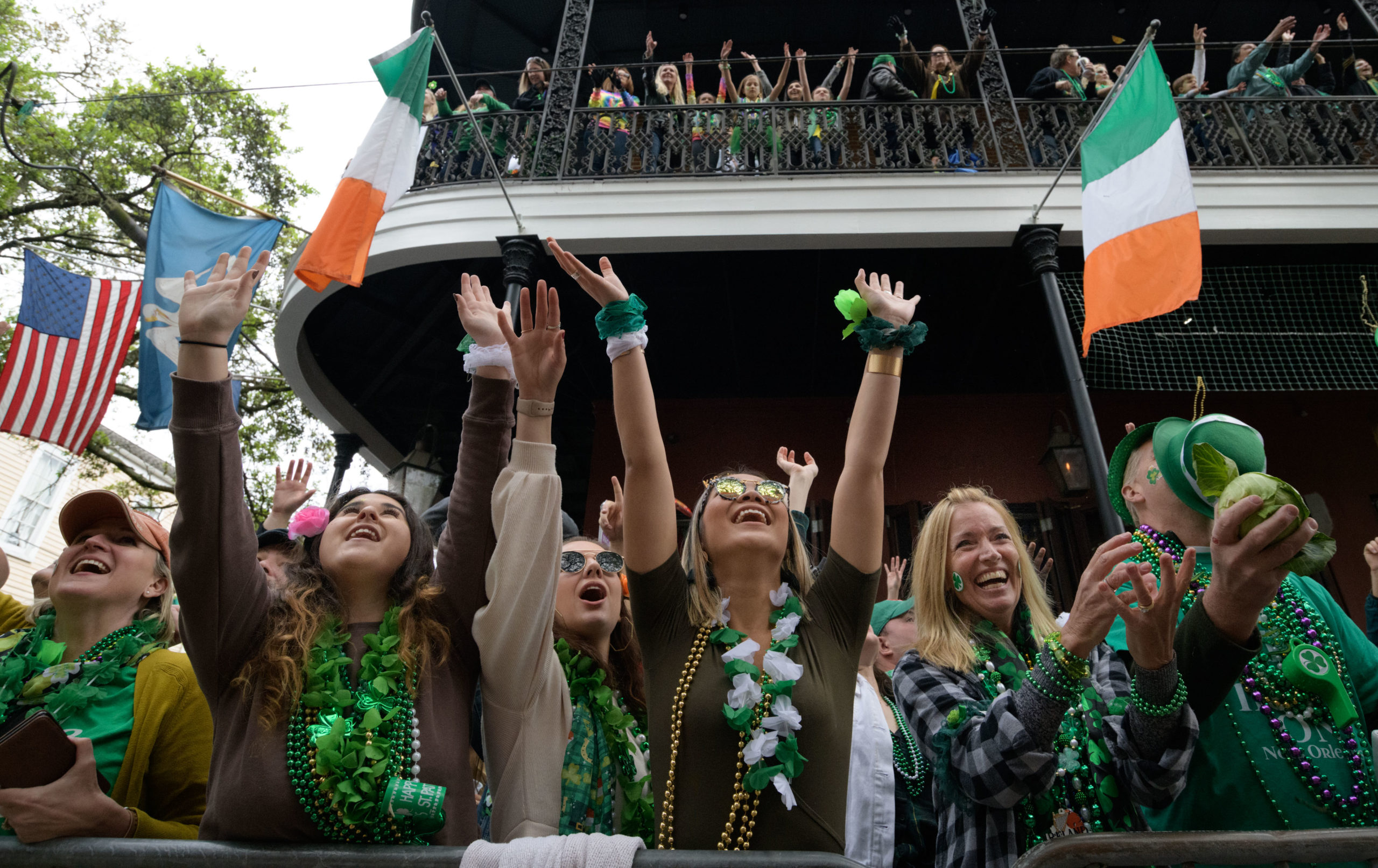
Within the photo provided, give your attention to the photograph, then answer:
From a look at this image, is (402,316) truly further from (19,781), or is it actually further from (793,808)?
(793,808)

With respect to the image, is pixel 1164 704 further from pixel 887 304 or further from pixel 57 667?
pixel 57 667

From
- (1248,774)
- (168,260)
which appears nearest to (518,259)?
(168,260)

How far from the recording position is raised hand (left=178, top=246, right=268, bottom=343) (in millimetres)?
1671

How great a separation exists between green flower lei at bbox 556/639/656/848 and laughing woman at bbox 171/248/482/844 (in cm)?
40

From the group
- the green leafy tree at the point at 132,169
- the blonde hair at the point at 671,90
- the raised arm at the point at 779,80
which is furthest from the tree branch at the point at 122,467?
the raised arm at the point at 779,80

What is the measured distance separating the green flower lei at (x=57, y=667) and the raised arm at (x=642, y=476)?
138 cm

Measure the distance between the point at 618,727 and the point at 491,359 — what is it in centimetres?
106

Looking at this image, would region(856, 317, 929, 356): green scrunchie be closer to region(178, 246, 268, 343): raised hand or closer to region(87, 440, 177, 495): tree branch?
region(178, 246, 268, 343): raised hand

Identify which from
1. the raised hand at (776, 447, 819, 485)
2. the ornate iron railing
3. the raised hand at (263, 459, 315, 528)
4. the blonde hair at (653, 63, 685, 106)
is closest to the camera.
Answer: the raised hand at (776, 447, 819, 485)

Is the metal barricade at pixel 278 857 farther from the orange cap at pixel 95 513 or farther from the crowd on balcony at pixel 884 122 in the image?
the crowd on balcony at pixel 884 122

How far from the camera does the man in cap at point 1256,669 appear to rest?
1484mm

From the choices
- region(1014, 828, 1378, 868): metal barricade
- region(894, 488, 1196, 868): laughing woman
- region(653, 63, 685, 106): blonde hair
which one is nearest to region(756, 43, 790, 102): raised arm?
region(653, 63, 685, 106): blonde hair

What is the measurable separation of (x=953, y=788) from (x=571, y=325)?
659 centimetres

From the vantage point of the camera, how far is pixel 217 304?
1.73 m
